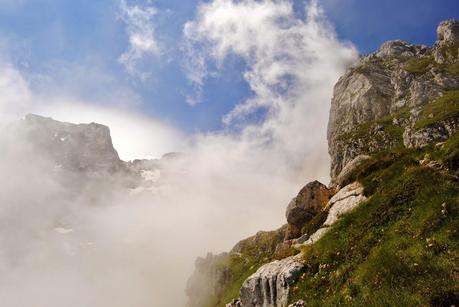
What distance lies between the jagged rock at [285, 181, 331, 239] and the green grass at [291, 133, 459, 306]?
2229 cm

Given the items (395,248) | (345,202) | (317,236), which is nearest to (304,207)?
(345,202)

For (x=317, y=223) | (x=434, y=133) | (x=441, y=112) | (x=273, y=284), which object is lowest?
(x=273, y=284)

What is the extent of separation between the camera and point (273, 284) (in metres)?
27.9

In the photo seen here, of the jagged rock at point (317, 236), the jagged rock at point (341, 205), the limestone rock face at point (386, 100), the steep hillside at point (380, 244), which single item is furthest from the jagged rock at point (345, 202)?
the limestone rock face at point (386, 100)

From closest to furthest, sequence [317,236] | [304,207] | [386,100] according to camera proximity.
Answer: [317,236] < [304,207] < [386,100]

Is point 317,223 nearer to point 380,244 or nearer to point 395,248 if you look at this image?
point 380,244

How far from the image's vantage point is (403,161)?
3294 cm

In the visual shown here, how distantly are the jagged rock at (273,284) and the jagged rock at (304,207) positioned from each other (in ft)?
77.1

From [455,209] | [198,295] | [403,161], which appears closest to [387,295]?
[455,209]

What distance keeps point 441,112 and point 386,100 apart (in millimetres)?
75812

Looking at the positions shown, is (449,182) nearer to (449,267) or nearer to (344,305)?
(449,267)

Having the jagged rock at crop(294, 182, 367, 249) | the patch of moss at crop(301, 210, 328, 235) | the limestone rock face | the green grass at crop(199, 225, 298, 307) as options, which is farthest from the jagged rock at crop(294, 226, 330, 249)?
the limestone rock face

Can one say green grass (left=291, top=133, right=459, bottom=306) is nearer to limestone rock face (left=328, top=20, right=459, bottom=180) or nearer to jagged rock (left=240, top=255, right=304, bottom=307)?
jagged rock (left=240, top=255, right=304, bottom=307)

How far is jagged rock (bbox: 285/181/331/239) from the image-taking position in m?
54.2
